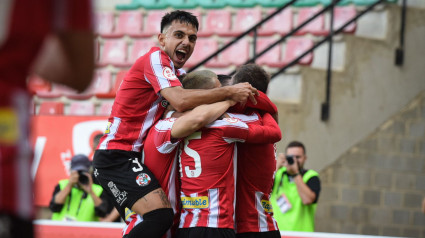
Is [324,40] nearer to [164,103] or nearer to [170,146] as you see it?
[164,103]

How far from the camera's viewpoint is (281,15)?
933 cm

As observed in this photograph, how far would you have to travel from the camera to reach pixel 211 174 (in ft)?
11.2

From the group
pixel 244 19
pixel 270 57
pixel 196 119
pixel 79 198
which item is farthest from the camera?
pixel 244 19

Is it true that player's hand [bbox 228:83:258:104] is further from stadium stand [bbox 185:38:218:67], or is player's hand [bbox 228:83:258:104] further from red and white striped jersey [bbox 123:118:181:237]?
stadium stand [bbox 185:38:218:67]

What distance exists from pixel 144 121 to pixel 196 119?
0.49 meters

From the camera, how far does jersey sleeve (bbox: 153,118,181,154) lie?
11.5 feet

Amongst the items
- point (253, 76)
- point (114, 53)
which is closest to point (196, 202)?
point (253, 76)

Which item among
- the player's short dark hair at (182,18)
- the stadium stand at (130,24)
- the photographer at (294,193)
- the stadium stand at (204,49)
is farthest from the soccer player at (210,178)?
the stadium stand at (130,24)

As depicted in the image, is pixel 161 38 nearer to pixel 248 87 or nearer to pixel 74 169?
pixel 248 87

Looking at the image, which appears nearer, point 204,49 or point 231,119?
point 231,119

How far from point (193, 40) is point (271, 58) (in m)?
4.85

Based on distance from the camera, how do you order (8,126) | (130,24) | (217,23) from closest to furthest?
1. (8,126)
2. (217,23)
3. (130,24)

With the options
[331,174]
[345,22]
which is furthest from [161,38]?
[345,22]

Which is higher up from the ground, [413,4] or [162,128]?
[413,4]
